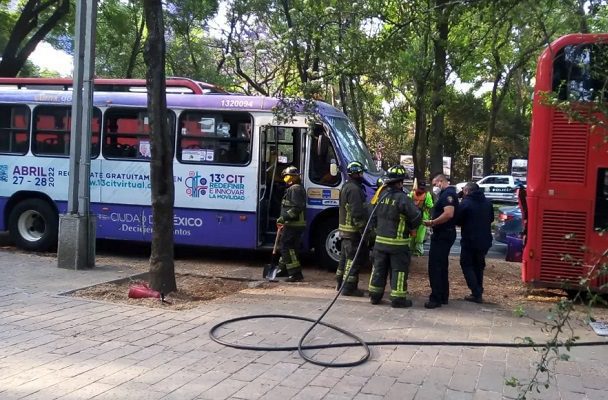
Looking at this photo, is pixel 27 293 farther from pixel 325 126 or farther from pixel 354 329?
pixel 325 126

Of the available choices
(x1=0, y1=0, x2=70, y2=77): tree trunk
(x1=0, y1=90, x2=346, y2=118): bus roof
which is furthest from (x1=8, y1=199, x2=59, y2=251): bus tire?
(x1=0, y1=0, x2=70, y2=77): tree trunk

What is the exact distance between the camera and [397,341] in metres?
5.81

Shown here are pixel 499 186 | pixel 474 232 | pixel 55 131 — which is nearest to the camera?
pixel 474 232

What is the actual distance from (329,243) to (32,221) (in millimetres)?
5662

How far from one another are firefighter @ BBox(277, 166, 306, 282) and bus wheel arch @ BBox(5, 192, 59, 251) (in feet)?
15.2

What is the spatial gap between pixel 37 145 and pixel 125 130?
1.76 meters

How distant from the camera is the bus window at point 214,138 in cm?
1032

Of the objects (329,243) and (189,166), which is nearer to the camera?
(329,243)

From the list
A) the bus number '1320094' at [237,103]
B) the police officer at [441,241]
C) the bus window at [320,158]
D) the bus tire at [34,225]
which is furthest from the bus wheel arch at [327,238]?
the bus tire at [34,225]

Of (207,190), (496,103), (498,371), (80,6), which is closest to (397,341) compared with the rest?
(498,371)

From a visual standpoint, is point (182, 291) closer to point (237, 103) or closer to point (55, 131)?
point (237, 103)

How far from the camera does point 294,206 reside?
8.90 meters

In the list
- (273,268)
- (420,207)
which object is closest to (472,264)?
(420,207)

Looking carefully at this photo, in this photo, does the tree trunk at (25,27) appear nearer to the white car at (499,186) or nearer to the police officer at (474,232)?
the police officer at (474,232)
